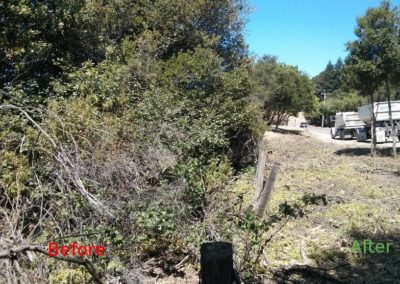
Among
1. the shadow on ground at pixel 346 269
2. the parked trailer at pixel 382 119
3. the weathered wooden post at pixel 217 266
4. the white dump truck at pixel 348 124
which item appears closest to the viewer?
the weathered wooden post at pixel 217 266

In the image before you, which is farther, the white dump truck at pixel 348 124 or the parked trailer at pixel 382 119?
the white dump truck at pixel 348 124

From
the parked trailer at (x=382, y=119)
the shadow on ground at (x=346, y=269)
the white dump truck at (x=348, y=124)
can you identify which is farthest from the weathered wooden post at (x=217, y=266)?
the white dump truck at (x=348, y=124)

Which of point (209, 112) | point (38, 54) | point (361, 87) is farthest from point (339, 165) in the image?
point (38, 54)

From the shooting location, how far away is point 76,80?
8875 mm

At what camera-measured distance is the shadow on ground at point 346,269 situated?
524 centimetres

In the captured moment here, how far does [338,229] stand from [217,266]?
5.52 metres

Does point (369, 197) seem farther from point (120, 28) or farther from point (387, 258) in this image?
point (120, 28)

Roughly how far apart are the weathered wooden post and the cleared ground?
3.26 m

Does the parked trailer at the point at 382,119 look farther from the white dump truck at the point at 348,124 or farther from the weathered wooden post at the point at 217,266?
the weathered wooden post at the point at 217,266

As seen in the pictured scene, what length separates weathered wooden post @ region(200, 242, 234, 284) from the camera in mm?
Result: 2268

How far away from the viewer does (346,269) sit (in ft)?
18.4

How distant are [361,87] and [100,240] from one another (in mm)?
15022

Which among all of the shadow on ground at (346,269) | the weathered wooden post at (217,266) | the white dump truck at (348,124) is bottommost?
the shadow on ground at (346,269)

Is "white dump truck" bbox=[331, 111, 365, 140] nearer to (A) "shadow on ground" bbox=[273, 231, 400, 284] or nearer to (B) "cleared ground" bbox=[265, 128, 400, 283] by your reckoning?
(B) "cleared ground" bbox=[265, 128, 400, 283]
